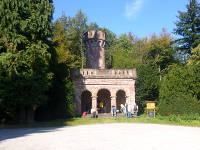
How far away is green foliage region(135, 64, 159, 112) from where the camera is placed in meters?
37.6

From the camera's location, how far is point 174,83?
29938mm

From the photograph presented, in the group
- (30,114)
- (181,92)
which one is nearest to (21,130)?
(30,114)

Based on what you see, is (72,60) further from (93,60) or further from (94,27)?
(94,27)

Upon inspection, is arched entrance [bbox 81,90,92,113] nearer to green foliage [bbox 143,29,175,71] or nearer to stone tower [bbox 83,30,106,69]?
stone tower [bbox 83,30,106,69]

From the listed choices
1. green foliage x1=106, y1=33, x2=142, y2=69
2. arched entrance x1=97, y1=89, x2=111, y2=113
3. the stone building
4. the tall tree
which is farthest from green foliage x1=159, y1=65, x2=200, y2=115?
green foliage x1=106, y1=33, x2=142, y2=69

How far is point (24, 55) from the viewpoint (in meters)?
24.0

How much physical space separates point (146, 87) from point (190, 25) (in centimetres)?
1061

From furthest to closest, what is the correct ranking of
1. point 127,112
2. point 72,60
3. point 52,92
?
point 72,60 → point 52,92 → point 127,112

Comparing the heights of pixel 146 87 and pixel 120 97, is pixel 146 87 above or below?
above

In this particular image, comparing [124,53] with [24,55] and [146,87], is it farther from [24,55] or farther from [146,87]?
[24,55]

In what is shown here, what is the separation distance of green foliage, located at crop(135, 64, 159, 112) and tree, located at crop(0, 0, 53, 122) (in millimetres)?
15566

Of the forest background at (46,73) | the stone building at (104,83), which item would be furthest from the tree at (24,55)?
the stone building at (104,83)

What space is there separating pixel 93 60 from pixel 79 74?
8249 mm

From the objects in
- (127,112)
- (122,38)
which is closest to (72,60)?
(127,112)
